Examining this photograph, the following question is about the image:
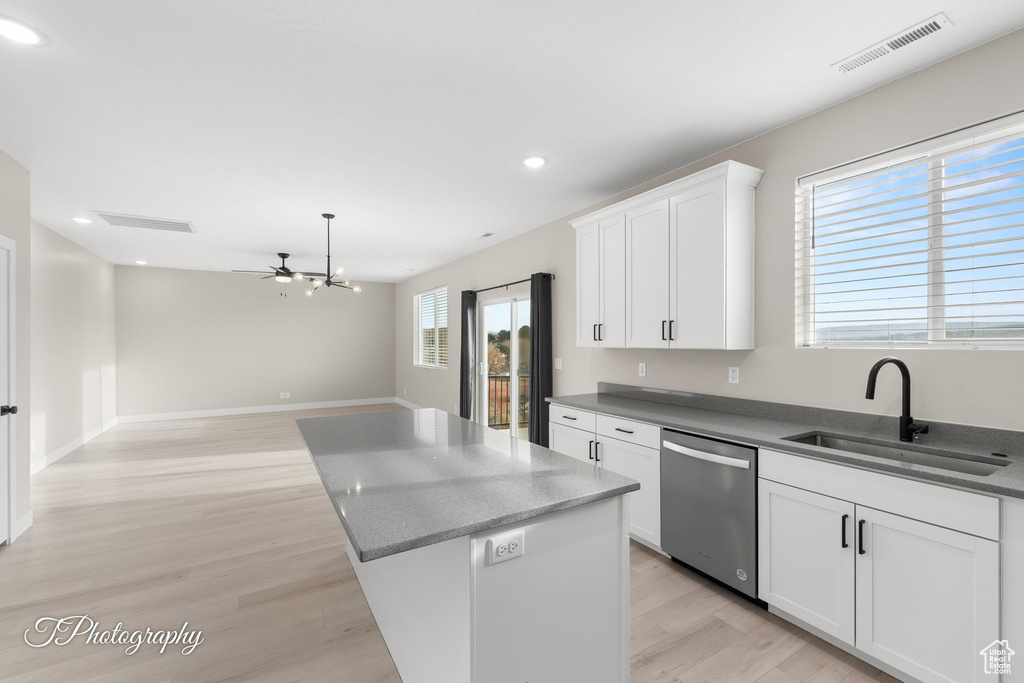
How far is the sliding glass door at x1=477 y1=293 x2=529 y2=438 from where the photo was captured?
5.39m

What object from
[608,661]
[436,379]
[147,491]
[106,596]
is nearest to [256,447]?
[147,491]

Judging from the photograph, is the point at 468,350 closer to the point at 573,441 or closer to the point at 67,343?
the point at 573,441

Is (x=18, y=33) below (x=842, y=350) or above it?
above

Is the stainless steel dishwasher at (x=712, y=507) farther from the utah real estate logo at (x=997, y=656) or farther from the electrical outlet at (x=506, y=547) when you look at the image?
the electrical outlet at (x=506, y=547)

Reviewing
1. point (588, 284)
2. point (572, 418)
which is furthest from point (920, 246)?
point (572, 418)

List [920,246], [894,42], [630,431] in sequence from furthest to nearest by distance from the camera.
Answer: [630,431] → [920,246] → [894,42]

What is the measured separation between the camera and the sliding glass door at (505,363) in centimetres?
539

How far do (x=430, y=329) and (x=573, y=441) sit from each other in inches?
205

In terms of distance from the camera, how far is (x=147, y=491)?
4.29 m

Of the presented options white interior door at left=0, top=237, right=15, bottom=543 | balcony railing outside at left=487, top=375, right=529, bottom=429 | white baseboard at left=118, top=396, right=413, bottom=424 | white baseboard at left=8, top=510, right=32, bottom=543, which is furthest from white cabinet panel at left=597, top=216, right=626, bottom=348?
white baseboard at left=118, top=396, right=413, bottom=424

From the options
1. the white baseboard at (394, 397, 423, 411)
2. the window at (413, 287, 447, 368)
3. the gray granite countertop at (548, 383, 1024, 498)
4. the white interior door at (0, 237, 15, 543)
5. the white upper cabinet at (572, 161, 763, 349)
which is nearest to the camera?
the gray granite countertop at (548, 383, 1024, 498)

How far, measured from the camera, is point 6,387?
3.12 m

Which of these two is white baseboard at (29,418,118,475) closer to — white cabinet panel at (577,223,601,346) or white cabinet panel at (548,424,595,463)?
white cabinet panel at (548,424,595,463)

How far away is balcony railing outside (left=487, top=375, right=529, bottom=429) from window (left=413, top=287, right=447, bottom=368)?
5.54 ft
